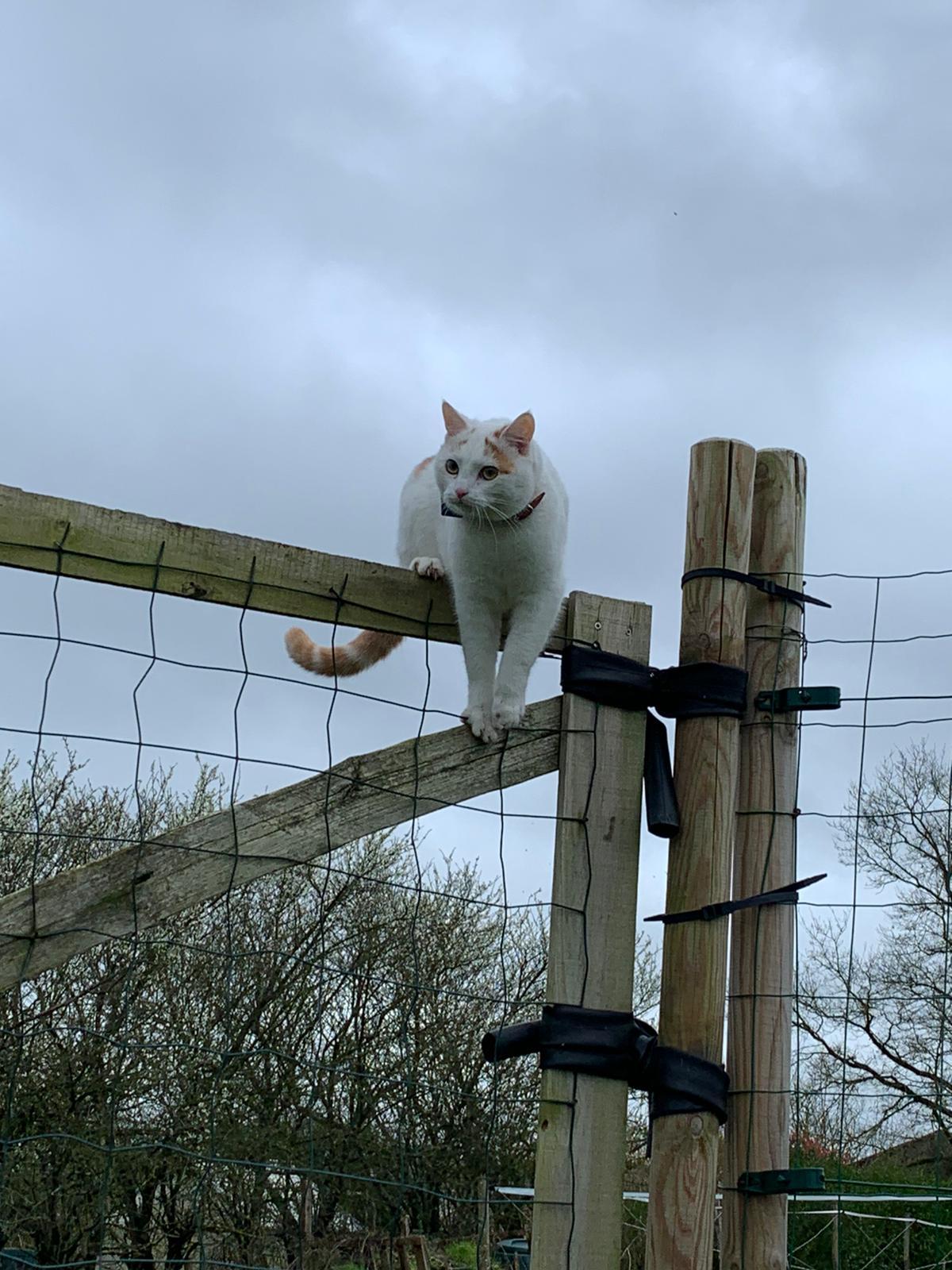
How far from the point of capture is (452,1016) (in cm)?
1164

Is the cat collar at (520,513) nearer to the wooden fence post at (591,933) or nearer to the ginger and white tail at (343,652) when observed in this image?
the ginger and white tail at (343,652)

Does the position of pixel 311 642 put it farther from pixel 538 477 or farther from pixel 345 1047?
pixel 345 1047

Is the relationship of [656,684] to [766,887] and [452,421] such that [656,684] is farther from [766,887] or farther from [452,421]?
[452,421]

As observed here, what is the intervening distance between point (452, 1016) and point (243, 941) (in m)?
2.22

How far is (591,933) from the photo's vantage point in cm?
270

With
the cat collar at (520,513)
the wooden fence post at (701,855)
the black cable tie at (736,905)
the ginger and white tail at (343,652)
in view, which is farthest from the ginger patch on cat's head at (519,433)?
the black cable tie at (736,905)

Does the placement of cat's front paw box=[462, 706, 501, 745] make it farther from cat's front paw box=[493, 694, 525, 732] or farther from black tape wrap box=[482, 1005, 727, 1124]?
black tape wrap box=[482, 1005, 727, 1124]

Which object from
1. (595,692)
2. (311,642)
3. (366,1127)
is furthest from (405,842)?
(595,692)

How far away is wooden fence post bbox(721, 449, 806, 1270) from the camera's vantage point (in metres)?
2.68

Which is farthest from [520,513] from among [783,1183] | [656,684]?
[783,1183]

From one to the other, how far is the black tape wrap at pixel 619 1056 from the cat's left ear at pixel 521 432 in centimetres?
179

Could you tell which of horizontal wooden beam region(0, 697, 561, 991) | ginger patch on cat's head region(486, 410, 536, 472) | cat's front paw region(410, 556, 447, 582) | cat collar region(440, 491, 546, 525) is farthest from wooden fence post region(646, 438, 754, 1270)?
ginger patch on cat's head region(486, 410, 536, 472)

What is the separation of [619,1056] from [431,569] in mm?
1255

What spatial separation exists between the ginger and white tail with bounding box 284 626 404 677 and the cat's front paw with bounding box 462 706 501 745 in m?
1.01
